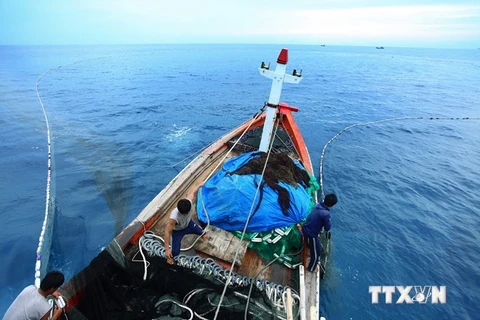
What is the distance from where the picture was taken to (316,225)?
4.86 meters

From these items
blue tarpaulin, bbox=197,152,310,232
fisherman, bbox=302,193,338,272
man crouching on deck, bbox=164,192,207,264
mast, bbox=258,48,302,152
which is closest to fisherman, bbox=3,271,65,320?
man crouching on deck, bbox=164,192,207,264

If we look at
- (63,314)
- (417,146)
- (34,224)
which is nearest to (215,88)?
(417,146)

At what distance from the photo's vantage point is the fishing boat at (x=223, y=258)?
3965 mm

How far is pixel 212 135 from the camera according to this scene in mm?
17109

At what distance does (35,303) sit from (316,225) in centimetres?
428

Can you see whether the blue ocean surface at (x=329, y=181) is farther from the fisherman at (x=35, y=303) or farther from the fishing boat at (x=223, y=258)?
the fisherman at (x=35, y=303)

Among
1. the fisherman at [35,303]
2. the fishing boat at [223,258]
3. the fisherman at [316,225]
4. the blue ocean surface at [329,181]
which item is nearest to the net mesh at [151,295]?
the fishing boat at [223,258]

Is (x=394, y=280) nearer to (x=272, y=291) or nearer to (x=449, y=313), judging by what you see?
(x=449, y=313)

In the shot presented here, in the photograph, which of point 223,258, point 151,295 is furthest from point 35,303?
point 223,258

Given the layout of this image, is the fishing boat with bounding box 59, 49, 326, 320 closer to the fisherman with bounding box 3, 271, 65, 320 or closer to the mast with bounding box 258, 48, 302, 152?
the mast with bounding box 258, 48, 302, 152

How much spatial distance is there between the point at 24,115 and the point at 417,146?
28.7 meters

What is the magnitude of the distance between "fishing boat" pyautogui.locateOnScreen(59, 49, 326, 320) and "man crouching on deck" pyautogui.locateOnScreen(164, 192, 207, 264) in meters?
0.22

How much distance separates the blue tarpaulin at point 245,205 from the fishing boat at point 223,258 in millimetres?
22

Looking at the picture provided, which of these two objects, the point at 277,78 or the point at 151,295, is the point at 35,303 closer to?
the point at 151,295
